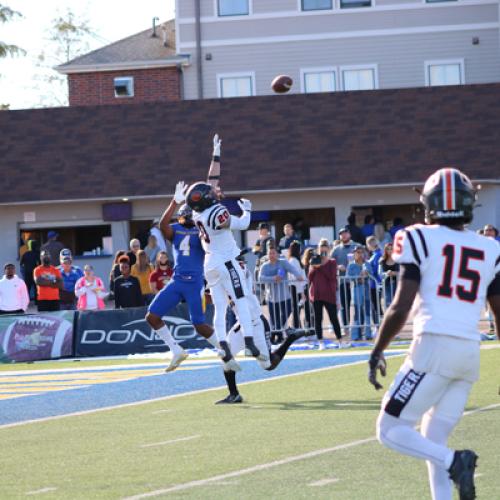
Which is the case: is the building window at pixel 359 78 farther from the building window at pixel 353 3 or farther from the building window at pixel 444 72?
the building window at pixel 353 3

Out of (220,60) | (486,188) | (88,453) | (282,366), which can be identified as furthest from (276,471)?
(220,60)

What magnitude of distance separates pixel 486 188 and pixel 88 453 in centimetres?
2199

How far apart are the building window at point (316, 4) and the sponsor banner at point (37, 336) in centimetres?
1677

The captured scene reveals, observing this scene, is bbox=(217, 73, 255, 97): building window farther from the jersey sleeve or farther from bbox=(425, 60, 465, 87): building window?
the jersey sleeve

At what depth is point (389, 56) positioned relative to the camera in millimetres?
35906

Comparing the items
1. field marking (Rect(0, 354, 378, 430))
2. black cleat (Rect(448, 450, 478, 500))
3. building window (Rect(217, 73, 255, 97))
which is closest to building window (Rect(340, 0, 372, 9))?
building window (Rect(217, 73, 255, 97))

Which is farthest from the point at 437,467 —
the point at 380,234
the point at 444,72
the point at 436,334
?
the point at 444,72

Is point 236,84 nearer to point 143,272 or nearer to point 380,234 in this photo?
point 380,234

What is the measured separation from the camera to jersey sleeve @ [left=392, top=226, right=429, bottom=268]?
6.70m

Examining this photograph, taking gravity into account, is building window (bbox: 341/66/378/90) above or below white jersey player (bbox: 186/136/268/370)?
above

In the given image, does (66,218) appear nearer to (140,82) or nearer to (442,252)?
(140,82)

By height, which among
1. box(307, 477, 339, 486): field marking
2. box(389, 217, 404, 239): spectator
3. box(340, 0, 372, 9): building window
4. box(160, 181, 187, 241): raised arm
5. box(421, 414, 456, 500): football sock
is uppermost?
box(340, 0, 372, 9): building window

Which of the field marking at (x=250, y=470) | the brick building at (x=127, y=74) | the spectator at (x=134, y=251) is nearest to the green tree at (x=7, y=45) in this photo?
the brick building at (x=127, y=74)

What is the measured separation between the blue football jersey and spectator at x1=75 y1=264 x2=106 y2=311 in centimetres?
881
